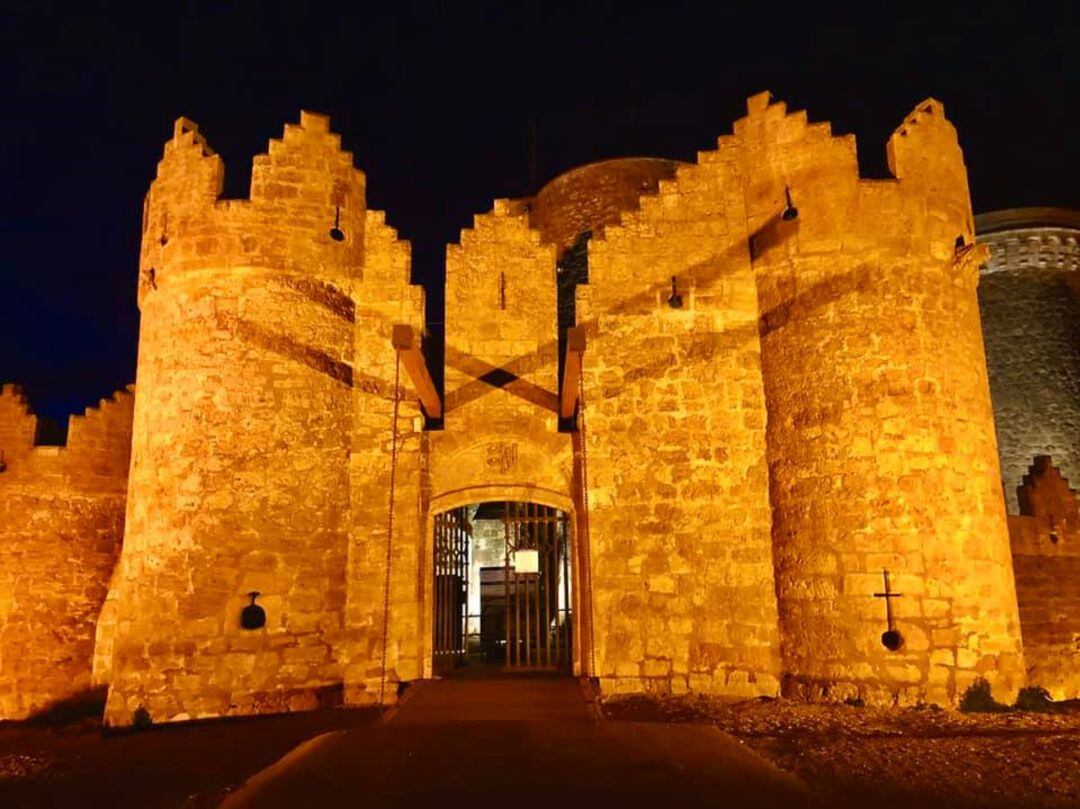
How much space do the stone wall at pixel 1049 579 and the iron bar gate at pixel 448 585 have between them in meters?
6.51

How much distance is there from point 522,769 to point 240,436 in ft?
16.4

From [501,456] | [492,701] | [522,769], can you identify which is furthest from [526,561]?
[522,769]

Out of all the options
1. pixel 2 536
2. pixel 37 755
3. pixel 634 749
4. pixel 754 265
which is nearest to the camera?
pixel 634 749

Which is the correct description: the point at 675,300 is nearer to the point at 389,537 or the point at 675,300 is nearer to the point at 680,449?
the point at 680,449

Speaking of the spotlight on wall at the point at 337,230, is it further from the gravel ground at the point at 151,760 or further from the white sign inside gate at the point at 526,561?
the gravel ground at the point at 151,760

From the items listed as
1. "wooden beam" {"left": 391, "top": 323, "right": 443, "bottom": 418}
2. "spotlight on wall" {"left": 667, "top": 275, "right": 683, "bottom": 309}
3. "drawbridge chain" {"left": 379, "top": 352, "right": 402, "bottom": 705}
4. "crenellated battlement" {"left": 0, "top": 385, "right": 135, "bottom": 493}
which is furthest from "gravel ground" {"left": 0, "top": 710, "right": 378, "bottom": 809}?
"spotlight on wall" {"left": 667, "top": 275, "right": 683, "bottom": 309}

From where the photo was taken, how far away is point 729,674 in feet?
28.2

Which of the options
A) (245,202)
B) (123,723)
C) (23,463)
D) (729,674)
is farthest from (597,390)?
(23,463)

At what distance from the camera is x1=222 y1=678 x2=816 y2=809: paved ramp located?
4590 mm

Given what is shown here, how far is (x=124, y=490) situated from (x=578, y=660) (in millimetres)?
6950

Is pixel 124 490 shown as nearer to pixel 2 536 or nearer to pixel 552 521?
pixel 2 536

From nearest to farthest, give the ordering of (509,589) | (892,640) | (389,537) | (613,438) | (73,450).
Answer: (892,640) → (389,537) → (613,438) → (509,589) → (73,450)

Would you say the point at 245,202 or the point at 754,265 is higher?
the point at 245,202

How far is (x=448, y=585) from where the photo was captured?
375 inches
